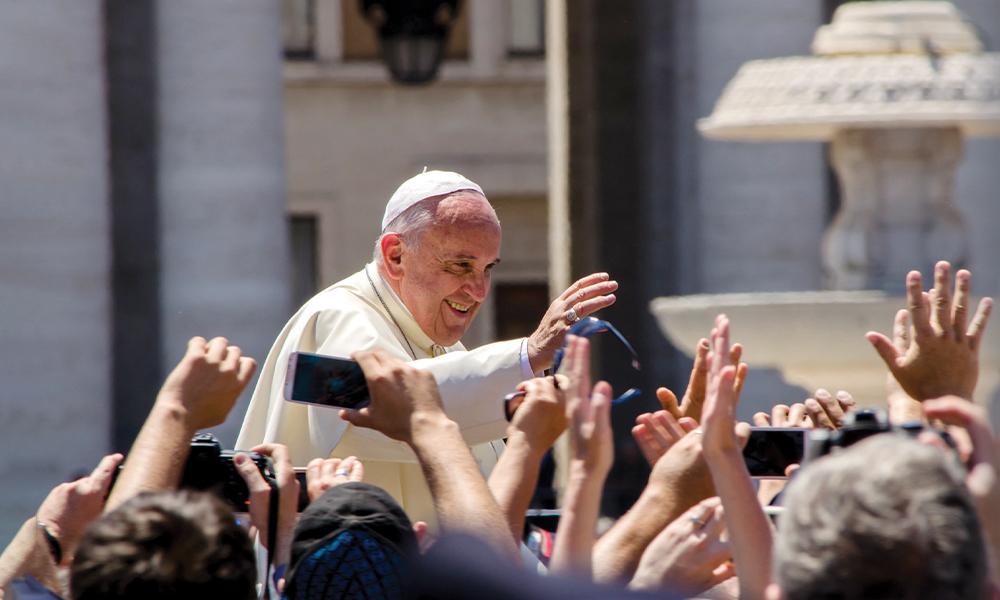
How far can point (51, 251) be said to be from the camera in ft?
33.0

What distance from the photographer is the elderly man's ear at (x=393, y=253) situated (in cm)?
478

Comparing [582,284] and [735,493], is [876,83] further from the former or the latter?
[735,493]

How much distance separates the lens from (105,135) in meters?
10.3

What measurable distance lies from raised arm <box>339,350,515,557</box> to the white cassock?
88cm

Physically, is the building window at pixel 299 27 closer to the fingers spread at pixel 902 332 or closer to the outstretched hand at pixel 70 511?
the fingers spread at pixel 902 332

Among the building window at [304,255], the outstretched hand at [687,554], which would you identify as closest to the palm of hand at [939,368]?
the outstretched hand at [687,554]

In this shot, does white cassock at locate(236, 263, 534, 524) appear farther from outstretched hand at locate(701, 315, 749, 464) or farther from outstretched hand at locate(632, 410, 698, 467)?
outstretched hand at locate(701, 315, 749, 464)

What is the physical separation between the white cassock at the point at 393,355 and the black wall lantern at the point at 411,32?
7241mm

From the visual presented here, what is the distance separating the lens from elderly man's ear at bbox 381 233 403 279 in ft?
15.7

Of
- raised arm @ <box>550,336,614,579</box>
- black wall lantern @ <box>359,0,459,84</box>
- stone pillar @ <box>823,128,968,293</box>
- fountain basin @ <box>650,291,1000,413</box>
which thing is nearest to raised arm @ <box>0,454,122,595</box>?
raised arm @ <box>550,336,614,579</box>

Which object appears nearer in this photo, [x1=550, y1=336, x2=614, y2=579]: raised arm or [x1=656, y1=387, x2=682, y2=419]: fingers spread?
[x1=550, y1=336, x2=614, y2=579]: raised arm

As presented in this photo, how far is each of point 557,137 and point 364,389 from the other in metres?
12.0

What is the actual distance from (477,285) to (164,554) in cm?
216

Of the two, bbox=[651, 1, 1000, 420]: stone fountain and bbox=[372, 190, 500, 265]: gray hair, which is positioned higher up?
bbox=[372, 190, 500, 265]: gray hair
